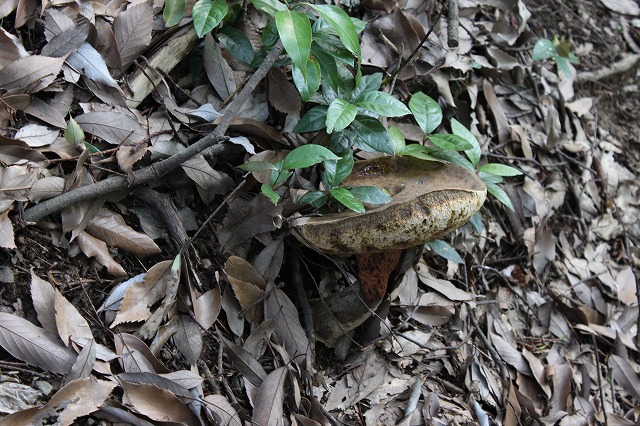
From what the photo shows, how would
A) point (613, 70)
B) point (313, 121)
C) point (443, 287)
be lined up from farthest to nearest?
point (613, 70), point (443, 287), point (313, 121)

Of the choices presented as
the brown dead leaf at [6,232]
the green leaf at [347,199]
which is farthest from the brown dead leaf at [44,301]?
the green leaf at [347,199]

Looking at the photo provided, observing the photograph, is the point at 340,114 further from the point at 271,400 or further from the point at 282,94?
the point at 271,400

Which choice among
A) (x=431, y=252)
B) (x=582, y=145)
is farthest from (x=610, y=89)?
(x=431, y=252)

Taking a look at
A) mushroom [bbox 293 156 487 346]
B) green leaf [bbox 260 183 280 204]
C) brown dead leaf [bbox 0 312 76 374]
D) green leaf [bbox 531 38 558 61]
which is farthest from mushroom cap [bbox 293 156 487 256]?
green leaf [bbox 531 38 558 61]

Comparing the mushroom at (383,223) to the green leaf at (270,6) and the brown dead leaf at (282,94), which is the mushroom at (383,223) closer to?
the brown dead leaf at (282,94)

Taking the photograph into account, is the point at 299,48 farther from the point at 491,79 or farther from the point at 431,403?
the point at 491,79

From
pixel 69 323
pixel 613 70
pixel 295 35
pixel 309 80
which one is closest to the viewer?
pixel 69 323

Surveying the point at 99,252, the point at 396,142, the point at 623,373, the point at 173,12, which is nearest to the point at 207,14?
the point at 173,12
